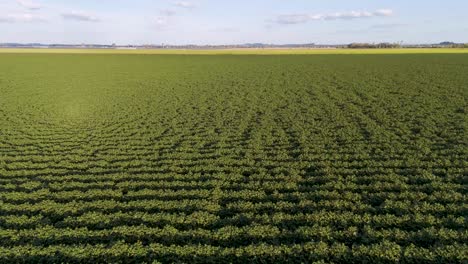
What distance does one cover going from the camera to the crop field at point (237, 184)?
25.5 ft

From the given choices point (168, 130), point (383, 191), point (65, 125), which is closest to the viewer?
point (383, 191)

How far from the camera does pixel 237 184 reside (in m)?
11.0

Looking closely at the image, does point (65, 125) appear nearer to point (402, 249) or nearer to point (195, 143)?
point (195, 143)

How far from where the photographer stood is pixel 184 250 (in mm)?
7691

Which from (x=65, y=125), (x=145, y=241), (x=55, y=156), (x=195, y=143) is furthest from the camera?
(x=65, y=125)

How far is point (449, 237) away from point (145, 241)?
6840mm

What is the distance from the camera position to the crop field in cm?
777

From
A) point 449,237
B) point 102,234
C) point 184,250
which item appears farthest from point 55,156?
point 449,237

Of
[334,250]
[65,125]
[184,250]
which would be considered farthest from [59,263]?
[65,125]

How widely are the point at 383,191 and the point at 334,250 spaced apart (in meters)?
3.64

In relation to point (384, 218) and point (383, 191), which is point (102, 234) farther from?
point (383, 191)

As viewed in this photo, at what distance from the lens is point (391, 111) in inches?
840

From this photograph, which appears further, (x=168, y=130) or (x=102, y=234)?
(x=168, y=130)

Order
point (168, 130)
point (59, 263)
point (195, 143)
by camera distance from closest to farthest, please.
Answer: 1. point (59, 263)
2. point (195, 143)
3. point (168, 130)
